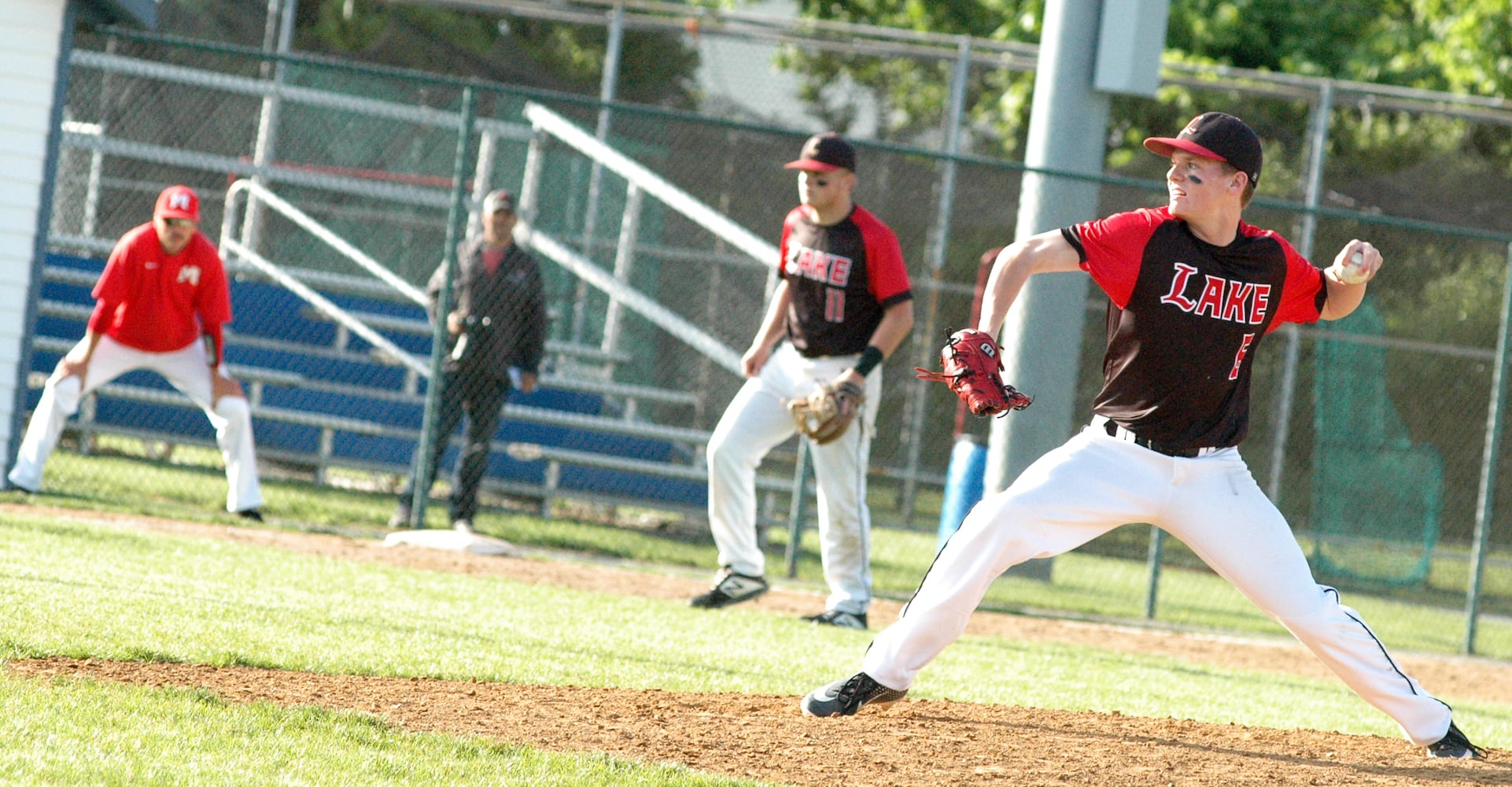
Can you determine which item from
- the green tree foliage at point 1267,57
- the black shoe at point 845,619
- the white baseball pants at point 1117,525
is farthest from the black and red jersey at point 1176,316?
the green tree foliage at point 1267,57

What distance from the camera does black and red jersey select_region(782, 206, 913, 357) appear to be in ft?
23.9

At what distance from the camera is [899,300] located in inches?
287

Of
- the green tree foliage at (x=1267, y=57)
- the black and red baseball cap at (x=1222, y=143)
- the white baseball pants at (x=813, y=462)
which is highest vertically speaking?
the green tree foliage at (x=1267, y=57)

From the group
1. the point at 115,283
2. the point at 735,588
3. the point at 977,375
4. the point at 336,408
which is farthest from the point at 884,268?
the point at 336,408

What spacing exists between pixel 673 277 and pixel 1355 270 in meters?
9.59

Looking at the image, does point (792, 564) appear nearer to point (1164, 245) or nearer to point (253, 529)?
point (253, 529)

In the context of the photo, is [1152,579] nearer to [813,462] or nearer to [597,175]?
[813,462]

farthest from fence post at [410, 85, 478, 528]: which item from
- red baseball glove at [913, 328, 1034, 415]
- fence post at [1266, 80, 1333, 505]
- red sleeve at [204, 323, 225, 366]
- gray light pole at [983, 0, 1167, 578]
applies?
fence post at [1266, 80, 1333, 505]

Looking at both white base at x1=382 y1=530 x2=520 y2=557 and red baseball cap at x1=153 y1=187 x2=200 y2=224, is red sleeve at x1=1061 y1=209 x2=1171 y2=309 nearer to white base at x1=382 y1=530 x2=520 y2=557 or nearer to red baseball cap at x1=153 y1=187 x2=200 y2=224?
white base at x1=382 y1=530 x2=520 y2=557

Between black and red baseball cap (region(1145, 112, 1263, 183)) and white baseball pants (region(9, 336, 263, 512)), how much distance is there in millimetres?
6098

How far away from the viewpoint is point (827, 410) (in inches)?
277

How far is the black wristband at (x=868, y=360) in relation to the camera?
716 cm

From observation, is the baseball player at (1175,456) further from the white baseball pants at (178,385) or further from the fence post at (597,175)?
the fence post at (597,175)

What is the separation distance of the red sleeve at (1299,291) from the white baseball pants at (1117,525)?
1.82ft
